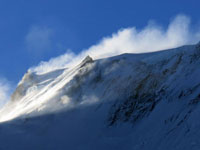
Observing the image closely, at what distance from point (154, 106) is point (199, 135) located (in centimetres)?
1007

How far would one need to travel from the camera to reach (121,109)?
117 ft

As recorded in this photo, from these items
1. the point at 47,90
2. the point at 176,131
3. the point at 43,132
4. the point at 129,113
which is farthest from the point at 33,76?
the point at 176,131

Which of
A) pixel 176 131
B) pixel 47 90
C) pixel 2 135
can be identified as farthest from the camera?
pixel 47 90

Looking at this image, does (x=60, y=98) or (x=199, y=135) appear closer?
(x=199, y=135)

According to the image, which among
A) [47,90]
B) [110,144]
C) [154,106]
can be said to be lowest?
[110,144]

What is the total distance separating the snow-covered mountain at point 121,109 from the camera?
2753cm

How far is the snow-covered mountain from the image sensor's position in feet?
90.3

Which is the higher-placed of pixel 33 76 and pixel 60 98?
pixel 33 76

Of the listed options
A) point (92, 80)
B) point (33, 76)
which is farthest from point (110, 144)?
point (33, 76)

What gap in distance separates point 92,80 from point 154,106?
46.1 ft

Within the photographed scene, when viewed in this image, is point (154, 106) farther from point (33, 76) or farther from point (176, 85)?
point (33, 76)

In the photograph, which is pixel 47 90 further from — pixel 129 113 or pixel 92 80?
pixel 129 113

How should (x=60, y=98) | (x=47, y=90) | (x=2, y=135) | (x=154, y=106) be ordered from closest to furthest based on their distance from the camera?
(x=154, y=106) → (x=2, y=135) → (x=60, y=98) → (x=47, y=90)

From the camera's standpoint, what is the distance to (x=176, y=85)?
3272 centimetres
